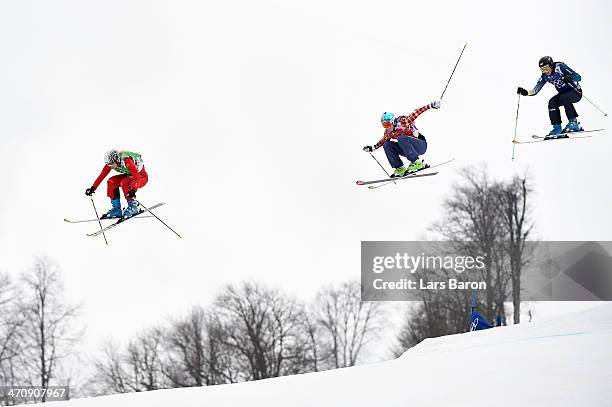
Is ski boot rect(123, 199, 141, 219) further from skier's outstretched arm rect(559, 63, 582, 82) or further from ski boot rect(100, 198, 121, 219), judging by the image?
skier's outstretched arm rect(559, 63, 582, 82)

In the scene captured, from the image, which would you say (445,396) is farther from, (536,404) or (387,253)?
(387,253)

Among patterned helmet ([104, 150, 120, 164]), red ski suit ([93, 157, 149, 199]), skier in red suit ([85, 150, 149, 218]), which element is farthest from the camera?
red ski suit ([93, 157, 149, 199])

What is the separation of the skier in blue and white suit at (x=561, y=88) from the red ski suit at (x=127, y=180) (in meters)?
Answer: 7.08

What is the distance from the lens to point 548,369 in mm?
7625

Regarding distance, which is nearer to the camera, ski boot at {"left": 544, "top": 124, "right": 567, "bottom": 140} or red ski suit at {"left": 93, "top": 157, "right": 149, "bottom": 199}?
red ski suit at {"left": 93, "top": 157, "right": 149, "bottom": 199}

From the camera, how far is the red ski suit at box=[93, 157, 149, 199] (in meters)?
14.0

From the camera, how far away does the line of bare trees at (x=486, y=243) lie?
31.1 m

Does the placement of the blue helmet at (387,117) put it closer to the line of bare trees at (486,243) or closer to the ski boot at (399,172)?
the ski boot at (399,172)

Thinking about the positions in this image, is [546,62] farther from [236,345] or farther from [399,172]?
[236,345]

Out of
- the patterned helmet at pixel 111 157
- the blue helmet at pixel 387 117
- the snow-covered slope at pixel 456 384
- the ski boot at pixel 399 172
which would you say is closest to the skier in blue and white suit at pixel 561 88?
the blue helmet at pixel 387 117

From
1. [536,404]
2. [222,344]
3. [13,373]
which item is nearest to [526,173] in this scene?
[222,344]

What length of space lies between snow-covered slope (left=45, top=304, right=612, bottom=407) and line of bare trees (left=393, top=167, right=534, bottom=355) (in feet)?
69.4

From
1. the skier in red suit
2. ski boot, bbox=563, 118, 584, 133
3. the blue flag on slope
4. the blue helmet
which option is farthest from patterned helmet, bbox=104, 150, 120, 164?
the blue flag on slope

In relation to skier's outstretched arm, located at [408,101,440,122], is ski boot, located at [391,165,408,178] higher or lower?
lower
